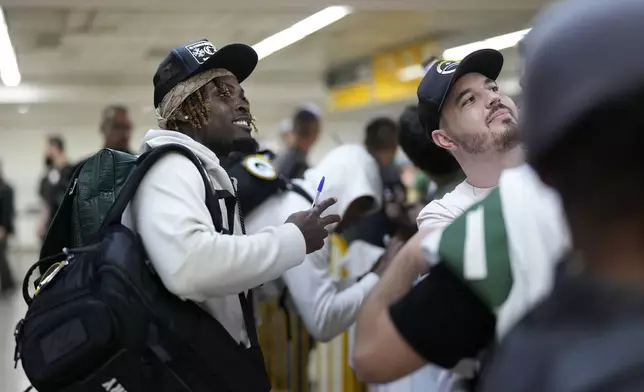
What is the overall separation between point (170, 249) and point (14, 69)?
10198mm

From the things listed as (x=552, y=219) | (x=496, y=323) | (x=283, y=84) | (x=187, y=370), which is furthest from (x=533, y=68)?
(x=283, y=84)

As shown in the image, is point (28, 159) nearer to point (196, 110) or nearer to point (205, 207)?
point (196, 110)

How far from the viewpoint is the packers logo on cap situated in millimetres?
2883

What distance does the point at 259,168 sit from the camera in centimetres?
297

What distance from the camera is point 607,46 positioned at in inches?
29.2

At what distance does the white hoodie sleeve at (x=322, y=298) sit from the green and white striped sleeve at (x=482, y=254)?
1.77 m

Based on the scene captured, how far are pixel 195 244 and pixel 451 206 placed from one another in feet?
2.11

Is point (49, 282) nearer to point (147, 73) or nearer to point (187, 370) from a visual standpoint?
point (187, 370)

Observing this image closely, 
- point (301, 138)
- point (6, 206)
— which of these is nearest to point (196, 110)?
point (301, 138)

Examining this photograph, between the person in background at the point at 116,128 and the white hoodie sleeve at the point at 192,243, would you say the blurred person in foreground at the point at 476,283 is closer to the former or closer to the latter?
the white hoodie sleeve at the point at 192,243

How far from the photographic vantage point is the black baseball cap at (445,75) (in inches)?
80.5

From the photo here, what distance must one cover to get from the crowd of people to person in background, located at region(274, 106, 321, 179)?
62.8 inches

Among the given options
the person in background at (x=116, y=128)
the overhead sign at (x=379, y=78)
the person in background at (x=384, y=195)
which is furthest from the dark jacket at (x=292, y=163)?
the overhead sign at (x=379, y=78)

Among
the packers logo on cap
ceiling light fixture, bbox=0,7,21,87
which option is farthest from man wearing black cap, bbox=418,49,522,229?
ceiling light fixture, bbox=0,7,21,87
